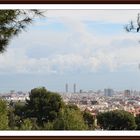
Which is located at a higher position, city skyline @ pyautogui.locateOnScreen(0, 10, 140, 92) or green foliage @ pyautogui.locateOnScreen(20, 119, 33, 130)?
city skyline @ pyautogui.locateOnScreen(0, 10, 140, 92)

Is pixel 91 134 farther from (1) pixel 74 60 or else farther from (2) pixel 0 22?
(2) pixel 0 22

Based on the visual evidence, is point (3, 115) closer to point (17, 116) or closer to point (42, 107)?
point (17, 116)

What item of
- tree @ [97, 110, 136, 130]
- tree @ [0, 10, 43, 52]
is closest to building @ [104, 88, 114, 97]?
tree @ [97, 110, 136, 130]

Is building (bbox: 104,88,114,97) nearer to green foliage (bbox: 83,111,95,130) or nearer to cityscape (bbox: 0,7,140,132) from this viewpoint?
cityscape (bbox: 0,7,140,132)

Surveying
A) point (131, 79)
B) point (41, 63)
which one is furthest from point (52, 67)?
point (131, 79)

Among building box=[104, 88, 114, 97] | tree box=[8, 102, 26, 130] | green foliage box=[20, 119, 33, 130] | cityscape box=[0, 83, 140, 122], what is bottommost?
green foliage box=[20, 119, 33, 130]

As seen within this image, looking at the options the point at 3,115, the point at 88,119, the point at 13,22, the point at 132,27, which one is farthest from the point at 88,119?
the point at 13,22
